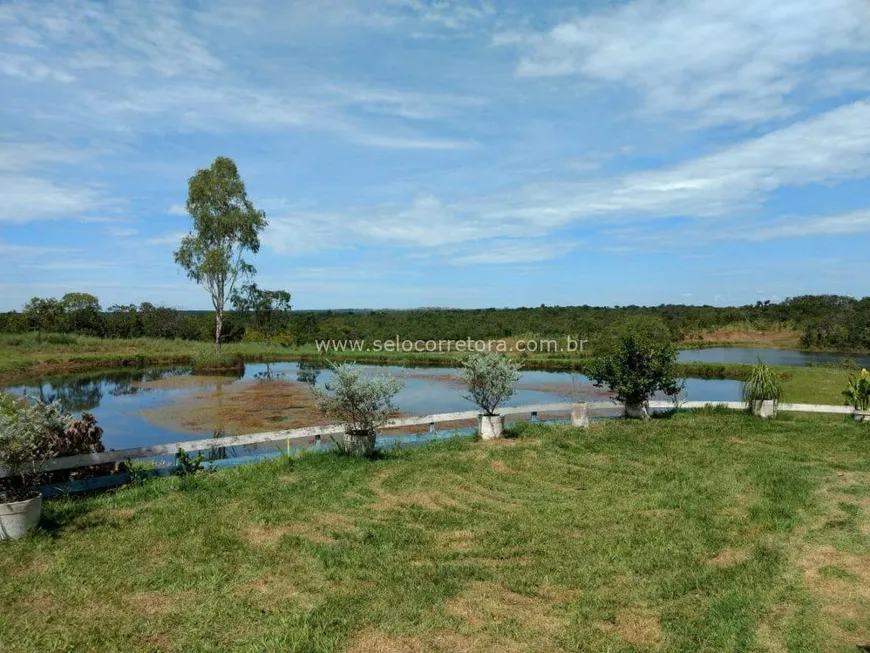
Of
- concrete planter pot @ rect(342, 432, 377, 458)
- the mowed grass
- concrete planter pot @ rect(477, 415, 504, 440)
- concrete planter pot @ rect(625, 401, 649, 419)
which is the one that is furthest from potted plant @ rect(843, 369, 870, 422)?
concrete planter pot @ rect(342, 432, 377, 458)

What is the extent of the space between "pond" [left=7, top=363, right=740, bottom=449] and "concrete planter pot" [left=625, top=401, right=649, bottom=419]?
511 centimetres

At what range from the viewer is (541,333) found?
69.4m

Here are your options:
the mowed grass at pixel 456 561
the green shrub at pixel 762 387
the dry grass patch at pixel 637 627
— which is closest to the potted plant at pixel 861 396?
the green shrub at pixel 762 387

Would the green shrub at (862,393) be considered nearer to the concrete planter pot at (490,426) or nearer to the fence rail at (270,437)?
the fence rail at (270,437)

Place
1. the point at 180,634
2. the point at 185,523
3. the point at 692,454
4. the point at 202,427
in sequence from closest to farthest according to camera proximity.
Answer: the point at 180,634 < the point at 185,523 < the point at 692,454 < the point at 202,427

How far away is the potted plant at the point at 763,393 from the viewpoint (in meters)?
15.8

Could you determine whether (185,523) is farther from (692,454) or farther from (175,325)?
(175,325)


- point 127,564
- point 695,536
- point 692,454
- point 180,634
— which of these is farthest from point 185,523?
point 692,454

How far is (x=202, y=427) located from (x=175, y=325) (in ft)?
184

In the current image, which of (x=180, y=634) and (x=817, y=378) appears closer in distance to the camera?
(x=180, y=634)

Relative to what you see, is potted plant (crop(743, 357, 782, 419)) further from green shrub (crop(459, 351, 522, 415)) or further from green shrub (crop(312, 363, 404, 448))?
green shrub (crop(312, 363, 404, 448))

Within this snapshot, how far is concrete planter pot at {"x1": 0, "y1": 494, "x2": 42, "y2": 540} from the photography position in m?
6.95

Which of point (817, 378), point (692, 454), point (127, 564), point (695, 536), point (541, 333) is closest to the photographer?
point (127, 564)

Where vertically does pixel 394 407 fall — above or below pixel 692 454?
above
